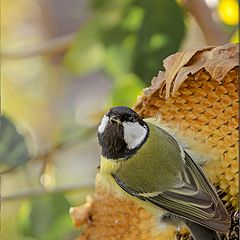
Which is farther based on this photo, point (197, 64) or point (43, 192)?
point (43, 192)

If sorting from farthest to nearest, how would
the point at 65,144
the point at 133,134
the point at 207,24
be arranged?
the point at 65,144 < the point at 207,24 < the point at 133,134

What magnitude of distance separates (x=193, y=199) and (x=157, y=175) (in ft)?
0.22

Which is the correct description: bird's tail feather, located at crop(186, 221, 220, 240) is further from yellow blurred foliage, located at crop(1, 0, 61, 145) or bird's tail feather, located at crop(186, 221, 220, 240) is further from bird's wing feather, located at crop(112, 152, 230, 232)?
yellow blurred foliage, located at crop(1, 0, 61, 145)

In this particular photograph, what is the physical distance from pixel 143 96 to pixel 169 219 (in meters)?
0.14

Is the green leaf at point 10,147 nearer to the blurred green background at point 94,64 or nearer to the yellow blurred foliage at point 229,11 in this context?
the blurred green background at point 94,64

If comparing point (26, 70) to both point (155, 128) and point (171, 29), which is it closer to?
point (171, 29)

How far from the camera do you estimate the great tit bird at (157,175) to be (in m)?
0.91

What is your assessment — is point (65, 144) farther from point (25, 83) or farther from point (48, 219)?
point (25, 83)

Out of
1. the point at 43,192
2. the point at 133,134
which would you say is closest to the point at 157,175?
the point at 133,134

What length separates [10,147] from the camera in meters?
1.23

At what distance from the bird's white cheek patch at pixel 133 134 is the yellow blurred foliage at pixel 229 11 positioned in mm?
290

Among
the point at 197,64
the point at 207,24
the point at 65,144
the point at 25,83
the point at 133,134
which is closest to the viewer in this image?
the point at 197,64

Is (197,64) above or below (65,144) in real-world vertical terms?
above

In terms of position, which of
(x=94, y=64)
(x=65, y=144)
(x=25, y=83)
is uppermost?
(x=94, y=64)
